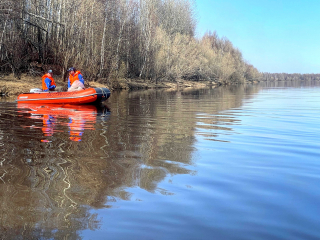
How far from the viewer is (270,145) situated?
19.5 feet

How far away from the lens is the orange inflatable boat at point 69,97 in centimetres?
1369

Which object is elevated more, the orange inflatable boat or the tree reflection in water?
the orange inflatable boat

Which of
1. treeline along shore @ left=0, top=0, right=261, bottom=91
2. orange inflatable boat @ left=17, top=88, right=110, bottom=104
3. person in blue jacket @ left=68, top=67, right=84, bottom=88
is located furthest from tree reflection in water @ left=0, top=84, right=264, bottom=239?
treeline along shore @ left=0, top=0, right=261, bottom=91

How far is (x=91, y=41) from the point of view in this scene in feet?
94.0

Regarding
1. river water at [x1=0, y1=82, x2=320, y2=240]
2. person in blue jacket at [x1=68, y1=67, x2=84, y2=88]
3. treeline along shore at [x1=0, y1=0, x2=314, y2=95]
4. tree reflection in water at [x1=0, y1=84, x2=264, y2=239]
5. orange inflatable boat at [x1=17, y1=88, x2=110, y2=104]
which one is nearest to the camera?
river water at [x1=0, y1=82, x2=320, y2=240]

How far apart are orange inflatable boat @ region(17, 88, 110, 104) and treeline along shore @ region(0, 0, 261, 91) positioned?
5799 mm

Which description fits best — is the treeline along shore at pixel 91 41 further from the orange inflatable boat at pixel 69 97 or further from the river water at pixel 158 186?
the river water at pixel 158 186

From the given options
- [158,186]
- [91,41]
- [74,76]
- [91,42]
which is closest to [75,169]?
[158,186]

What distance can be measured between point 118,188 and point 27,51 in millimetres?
24654

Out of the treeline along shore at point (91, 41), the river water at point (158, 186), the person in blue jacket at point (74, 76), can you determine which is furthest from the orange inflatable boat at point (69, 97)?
the river water at point (158, 186)

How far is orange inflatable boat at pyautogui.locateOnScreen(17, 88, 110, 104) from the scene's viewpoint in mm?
13688

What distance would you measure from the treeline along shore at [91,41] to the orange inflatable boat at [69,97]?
580 cm

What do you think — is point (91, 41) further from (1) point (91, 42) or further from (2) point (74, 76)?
(2) point (74, 76)

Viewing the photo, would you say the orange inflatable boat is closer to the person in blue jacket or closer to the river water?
the person in blue jacket
